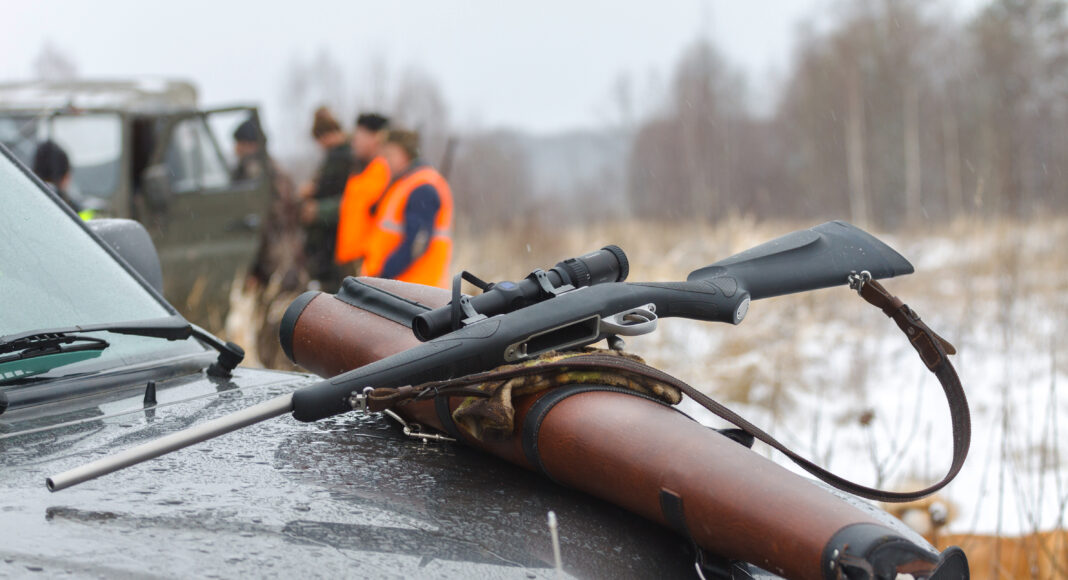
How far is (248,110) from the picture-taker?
807cm

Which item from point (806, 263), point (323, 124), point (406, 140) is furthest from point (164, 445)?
A: point (323, 124)

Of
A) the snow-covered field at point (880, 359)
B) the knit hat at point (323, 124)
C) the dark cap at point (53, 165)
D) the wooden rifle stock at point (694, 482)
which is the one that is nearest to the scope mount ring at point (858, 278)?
the wooden rifle stock at point (694, 482)

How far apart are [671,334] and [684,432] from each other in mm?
7507

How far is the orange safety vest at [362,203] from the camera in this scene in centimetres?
658

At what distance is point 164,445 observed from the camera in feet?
4.25

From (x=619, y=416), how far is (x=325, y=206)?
7.19 m

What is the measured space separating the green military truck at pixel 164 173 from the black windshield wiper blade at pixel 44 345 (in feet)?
18.1

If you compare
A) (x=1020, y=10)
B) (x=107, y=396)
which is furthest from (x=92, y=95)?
(x=1020, y=10)

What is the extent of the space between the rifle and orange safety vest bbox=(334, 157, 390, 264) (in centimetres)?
469

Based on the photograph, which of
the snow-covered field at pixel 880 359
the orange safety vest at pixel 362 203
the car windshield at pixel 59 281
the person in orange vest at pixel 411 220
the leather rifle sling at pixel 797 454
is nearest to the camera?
the leather rifle sling at pixel 797 454

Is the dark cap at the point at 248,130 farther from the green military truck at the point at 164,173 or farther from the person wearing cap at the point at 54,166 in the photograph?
the person wearing cap at the point at 54,166

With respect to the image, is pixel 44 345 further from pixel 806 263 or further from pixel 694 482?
pixel 806 263

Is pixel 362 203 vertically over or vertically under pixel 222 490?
over

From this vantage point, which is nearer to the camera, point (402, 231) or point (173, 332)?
point (173, 332)
